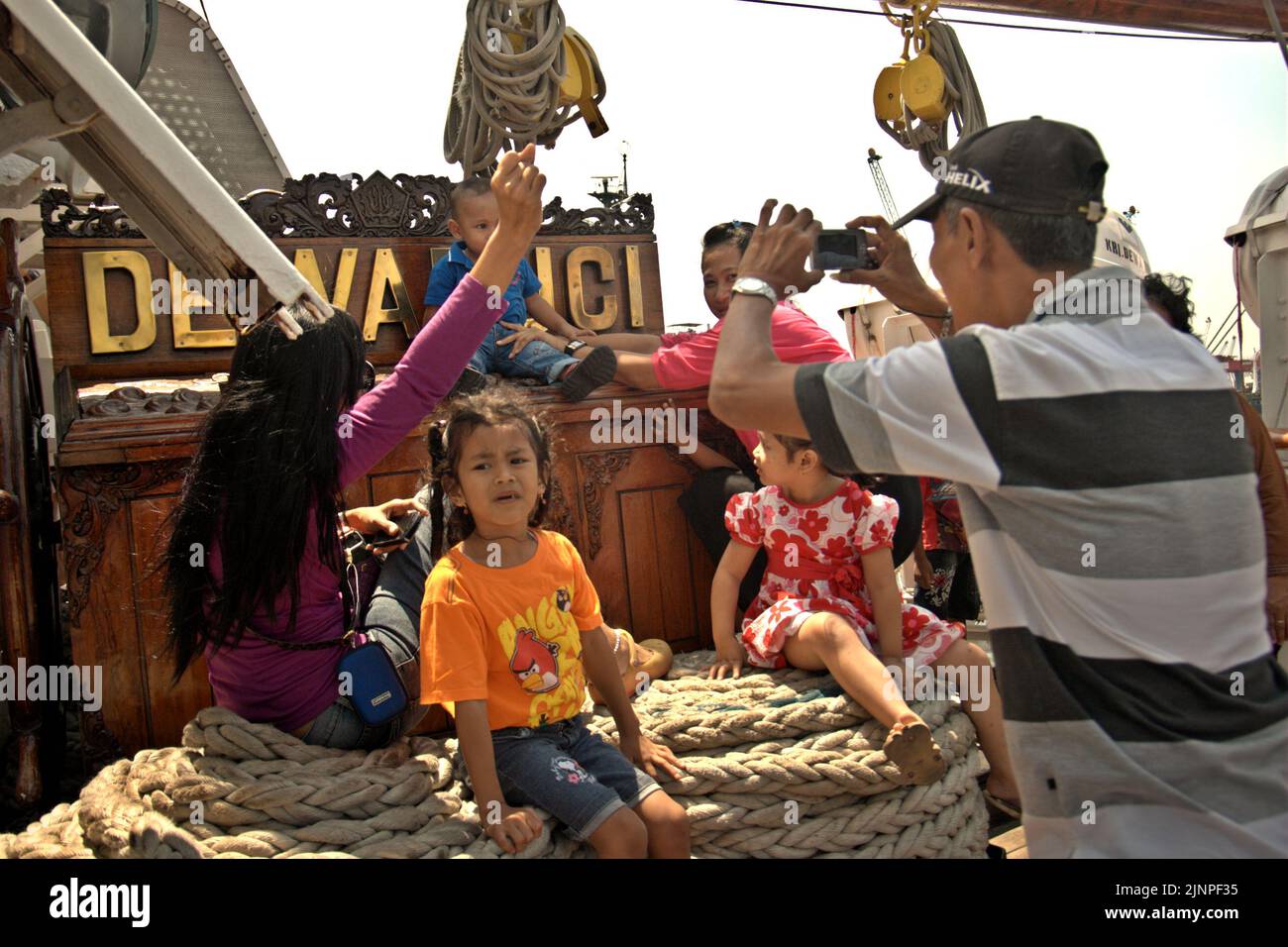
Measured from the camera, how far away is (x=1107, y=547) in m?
1.48

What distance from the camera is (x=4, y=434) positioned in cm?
291

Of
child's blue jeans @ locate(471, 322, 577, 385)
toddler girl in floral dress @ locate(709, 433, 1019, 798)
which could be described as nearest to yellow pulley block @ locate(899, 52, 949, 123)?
child's blue jeans @ locate(471, 322, 577, 385)

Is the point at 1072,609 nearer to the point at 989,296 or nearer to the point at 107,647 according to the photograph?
the point at 989,296

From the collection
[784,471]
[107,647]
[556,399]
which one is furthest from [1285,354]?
[107,647]

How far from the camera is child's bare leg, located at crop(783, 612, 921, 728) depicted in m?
2.81

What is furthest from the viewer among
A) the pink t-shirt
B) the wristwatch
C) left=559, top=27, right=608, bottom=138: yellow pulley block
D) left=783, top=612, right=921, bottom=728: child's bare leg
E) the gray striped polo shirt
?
left=559, top=27, right=608, bottom=138: yellow pulley block

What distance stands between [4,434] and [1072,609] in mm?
2734

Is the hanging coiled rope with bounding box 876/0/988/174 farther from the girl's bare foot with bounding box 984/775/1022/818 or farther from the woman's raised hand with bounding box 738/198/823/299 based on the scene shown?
the woman's raised hand with bounding box 738/198/823/299

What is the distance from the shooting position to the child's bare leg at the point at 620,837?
2312mm

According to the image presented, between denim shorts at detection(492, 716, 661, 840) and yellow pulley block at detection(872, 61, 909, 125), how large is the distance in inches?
151

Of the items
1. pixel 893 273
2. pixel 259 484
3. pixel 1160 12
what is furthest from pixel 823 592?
pixel 1160 12

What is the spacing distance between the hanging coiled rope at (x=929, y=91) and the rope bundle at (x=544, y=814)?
10.4 ft

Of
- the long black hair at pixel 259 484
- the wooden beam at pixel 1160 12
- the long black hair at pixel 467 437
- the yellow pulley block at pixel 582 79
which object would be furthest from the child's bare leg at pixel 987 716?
the wooden beam at pixel 1160 12

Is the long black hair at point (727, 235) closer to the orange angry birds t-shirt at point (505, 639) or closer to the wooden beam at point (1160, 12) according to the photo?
the orange angry birds t-shirt at point (505, 639)
